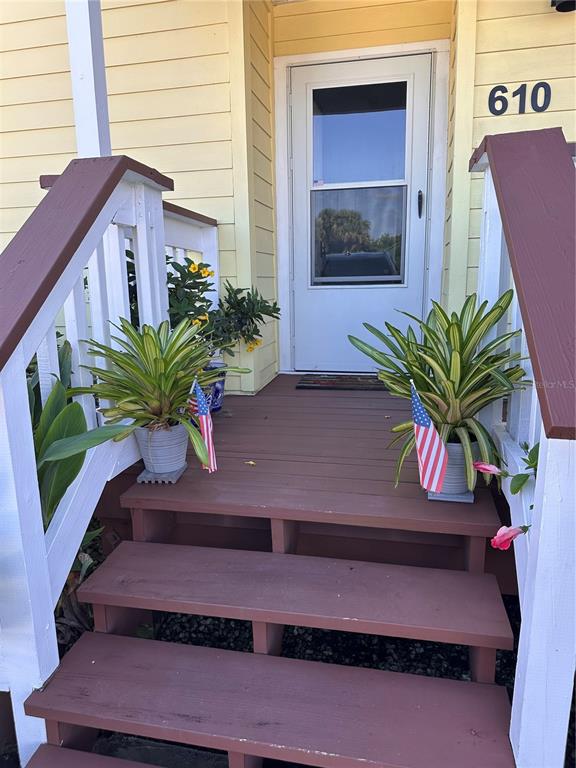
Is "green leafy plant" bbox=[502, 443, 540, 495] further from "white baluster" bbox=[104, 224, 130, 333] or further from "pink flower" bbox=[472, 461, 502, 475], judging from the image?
"white baluster" bbox=[104, 224, 130, 333]

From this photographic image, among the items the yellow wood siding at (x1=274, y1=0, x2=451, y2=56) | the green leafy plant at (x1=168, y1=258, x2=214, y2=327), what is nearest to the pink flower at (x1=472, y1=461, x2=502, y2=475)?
the green leafy plant at (x1=168, y1=258, x2=214, y2=327)

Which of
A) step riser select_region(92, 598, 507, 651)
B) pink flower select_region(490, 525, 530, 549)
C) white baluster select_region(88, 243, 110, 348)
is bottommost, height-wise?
step riser select_region(92, 598, 507, 651)

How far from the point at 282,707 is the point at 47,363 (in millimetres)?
1127

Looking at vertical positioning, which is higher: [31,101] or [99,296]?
[31,101]

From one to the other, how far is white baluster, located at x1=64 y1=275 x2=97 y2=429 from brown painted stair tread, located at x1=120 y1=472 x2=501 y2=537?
14.0 inches

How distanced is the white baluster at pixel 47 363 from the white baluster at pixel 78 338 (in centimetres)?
15

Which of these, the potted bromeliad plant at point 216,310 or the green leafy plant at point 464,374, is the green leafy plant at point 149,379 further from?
the green leafy plant at point 464,374

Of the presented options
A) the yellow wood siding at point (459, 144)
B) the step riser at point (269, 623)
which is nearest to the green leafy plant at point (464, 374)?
the step riser at point (269, 623)

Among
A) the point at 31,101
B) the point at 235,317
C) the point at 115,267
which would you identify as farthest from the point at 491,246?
the point at 31,101

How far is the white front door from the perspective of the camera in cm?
324

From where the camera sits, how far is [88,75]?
1.79 m

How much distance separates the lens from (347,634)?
1835 millimetres

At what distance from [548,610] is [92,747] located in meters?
1.26

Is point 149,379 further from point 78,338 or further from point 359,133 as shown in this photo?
point 359,133
